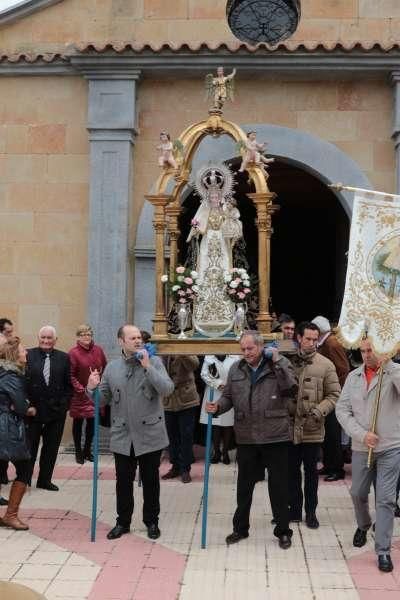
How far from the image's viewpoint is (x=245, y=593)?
551cm

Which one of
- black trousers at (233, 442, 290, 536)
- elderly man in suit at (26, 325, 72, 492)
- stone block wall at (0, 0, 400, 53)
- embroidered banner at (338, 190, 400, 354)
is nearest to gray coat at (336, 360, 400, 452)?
embroidered banner at (338, 190, 400, 354)

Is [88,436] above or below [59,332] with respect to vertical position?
below

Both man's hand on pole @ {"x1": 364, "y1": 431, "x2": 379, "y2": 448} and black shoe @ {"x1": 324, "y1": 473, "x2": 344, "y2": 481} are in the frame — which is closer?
man's hand on pole @ {"x1": 364, "y1": 431, "x2": 379, "y2": 448}

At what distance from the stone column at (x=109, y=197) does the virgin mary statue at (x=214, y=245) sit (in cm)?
182

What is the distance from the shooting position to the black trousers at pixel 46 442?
8461 mm

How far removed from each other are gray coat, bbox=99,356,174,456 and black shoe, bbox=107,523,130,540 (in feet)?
2.02

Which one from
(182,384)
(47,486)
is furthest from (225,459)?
(47,486)

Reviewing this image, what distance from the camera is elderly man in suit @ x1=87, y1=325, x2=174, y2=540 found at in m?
6.73

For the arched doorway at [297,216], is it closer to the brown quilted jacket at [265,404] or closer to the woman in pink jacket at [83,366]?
the woman in pink jacket at [83,366]

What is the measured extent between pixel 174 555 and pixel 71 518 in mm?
1435

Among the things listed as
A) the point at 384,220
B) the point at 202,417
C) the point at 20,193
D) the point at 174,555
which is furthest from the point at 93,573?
the point at 20,193

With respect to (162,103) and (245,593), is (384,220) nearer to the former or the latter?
(245,593)

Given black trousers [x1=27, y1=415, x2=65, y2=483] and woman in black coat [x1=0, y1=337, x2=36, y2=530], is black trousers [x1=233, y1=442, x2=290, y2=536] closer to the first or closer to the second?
woman in black coat [x1=0, y1=337, x2=36, y2=530]

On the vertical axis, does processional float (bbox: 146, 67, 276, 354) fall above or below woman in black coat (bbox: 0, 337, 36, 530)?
above
